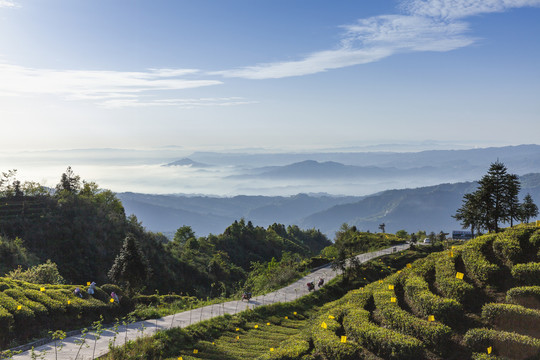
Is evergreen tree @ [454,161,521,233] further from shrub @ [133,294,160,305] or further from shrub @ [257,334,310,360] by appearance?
shrub @ [133,294,160,305]

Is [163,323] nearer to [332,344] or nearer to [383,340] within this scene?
[332,344]

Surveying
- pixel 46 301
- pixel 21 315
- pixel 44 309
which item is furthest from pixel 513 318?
pixel 46 301

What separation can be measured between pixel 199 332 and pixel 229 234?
87.0m

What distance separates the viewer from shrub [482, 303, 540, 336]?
21656 millimetres

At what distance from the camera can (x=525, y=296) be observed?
2383cm

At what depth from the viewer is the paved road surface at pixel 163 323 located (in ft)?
81.2

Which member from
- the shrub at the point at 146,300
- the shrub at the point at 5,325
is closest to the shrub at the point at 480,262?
the shrub at the point at 146,300

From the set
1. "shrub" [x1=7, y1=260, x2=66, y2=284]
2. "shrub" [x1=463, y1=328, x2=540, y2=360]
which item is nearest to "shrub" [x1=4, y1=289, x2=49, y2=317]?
"shrub" [x1=7, y1=260, x2=66, y2=284]

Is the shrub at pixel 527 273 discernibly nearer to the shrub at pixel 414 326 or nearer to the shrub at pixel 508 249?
the shrub at pixel 508 249

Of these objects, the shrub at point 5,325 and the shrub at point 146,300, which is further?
the shrub at point 146,300

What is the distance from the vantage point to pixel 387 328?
2556cm

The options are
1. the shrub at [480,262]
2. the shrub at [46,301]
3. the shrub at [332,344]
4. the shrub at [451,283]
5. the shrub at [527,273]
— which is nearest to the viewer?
the shrub at [332,344]

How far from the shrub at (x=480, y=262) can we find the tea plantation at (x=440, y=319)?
0.06 m

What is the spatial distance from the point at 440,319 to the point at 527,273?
21.1 ft
